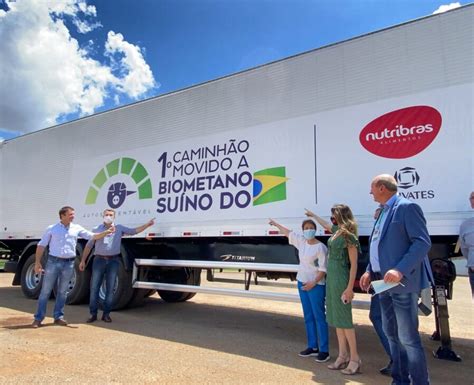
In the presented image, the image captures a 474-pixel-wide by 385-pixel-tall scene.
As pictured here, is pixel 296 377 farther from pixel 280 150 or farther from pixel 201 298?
pixel 201 298

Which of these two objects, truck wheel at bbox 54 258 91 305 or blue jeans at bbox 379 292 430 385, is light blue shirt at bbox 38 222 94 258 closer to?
truck wheel at bbox 54 258 91 305

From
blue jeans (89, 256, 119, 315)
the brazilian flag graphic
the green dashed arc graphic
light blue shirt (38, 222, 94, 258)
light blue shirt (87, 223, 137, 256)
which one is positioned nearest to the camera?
the brazilian flag graphic

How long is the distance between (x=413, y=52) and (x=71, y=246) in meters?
5.31

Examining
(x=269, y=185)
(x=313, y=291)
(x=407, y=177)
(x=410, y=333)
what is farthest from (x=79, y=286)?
(x=410, y=333)

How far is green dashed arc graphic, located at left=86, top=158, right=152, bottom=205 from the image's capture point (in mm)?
7113

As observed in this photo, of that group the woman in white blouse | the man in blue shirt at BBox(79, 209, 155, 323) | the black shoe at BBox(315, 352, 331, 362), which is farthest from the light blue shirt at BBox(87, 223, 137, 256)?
the black shoe at BBox(315, 352, 331, 362)

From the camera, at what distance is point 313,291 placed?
4.63 m

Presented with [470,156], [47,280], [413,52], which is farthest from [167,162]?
[470,156]

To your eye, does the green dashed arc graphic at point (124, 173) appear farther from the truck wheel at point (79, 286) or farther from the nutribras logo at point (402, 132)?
the nutribras logo at point (402, 132)

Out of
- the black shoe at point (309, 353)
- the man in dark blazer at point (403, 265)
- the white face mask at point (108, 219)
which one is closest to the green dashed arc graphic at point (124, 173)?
the white face mask at point (108, 219)

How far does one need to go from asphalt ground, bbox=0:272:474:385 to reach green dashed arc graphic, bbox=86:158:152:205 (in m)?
1.98

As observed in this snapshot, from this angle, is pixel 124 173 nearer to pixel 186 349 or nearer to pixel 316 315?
pixel 186 349

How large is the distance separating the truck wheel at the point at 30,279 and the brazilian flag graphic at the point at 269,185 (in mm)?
5268

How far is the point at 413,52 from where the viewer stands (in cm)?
486
